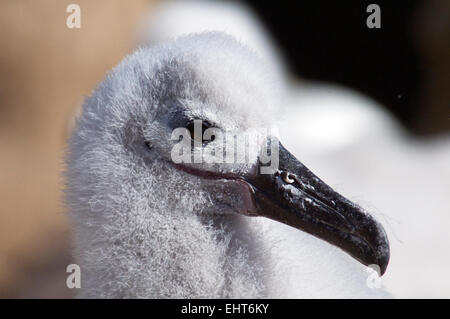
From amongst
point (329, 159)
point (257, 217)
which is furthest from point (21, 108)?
point (257, 217)

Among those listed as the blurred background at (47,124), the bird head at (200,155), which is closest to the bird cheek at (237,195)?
the bird head at (200,155)

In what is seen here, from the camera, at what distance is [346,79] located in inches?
160

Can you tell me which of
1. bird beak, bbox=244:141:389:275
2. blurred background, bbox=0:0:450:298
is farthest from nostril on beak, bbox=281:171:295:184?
blurred background, bbox=0:0:450:298

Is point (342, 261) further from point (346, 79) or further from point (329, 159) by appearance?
point (346, 79)

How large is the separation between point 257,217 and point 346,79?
2818 millimetres

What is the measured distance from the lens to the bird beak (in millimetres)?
1259

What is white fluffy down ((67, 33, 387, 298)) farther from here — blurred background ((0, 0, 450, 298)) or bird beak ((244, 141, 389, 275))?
blurred background ((0, 0, 450, 298))

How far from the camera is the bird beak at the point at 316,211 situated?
1.26m

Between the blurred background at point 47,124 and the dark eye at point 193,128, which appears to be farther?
the blurred background at point 47,124

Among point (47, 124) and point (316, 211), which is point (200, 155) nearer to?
point (316, 211)

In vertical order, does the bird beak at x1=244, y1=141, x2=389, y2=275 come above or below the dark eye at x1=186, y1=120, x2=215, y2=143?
below

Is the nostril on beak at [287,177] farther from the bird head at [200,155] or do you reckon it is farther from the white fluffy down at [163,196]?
the white fluffy down at [163,196]

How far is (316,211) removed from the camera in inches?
50.1

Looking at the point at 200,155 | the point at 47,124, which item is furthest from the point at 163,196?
the point at 47,124
